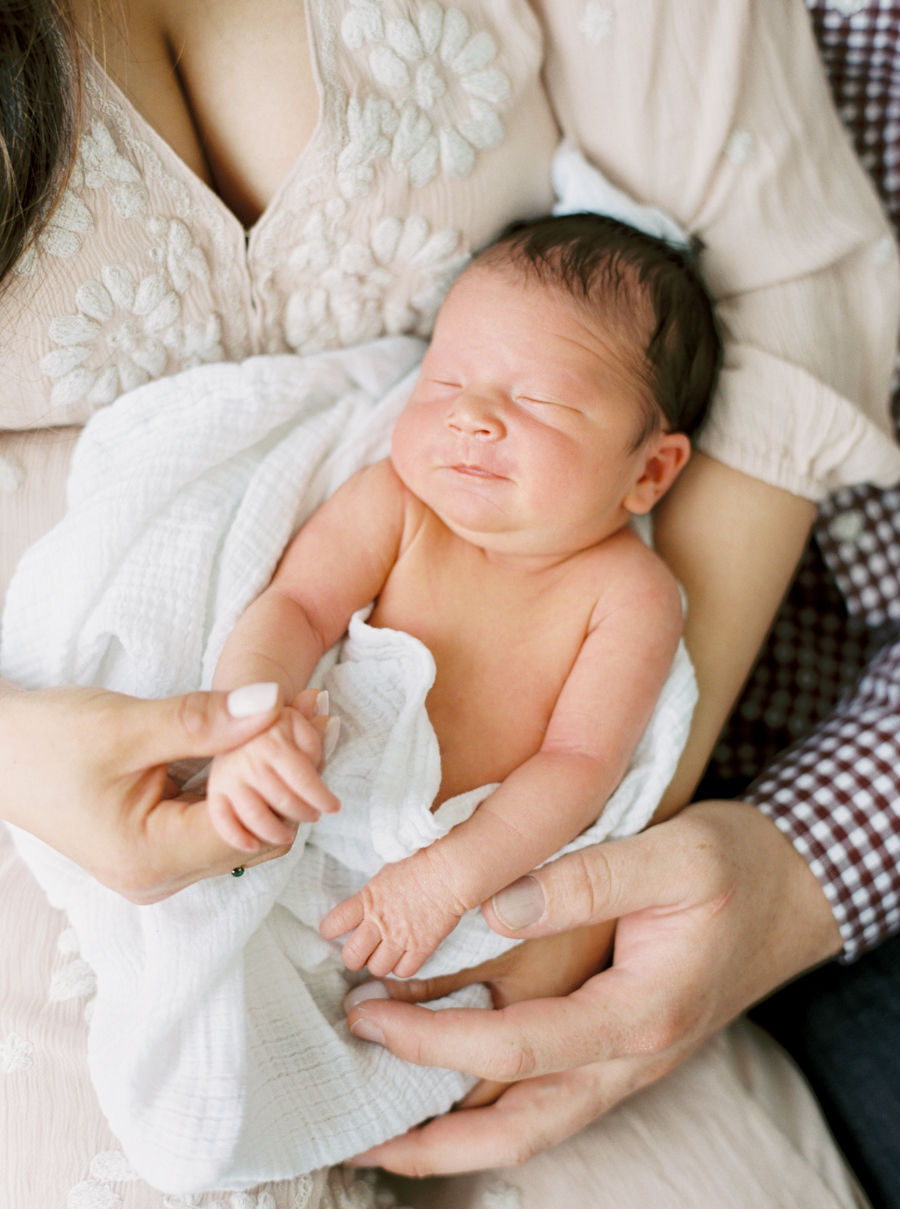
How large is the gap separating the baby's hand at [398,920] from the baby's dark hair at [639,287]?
61cm

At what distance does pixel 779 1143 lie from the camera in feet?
3.45

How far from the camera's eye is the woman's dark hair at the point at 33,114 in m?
0.79

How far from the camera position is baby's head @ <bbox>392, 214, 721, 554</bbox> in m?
1.02

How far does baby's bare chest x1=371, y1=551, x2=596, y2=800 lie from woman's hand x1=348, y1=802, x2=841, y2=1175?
0.15 metres

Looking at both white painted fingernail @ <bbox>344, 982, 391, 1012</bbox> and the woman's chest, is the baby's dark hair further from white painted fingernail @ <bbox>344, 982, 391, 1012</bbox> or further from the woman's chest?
white painted fingernail @ <bbox>344, 982, 391, 1012</bbox>

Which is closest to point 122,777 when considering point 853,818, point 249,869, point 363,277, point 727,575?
point 249,869

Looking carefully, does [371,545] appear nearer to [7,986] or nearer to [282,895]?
[282,895]

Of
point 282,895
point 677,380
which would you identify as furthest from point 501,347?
point 282,895

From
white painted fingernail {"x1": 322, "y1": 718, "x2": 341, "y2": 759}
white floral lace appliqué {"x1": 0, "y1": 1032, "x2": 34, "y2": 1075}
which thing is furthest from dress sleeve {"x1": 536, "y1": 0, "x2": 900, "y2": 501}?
white floral lace appliqué {"x1": 0, "y1": 1032, "x2": 34, "y2": 1075}

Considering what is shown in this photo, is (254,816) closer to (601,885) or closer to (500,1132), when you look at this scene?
(601,885)

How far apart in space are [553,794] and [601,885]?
0.12 meters

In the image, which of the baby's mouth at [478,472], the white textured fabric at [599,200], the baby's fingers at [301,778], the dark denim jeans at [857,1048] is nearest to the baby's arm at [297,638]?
the baby's fingers at [301,778]

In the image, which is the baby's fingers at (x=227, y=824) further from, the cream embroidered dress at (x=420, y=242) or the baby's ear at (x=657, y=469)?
the baby's ear at (x=657, y=469)

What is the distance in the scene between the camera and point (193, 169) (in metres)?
0.99
